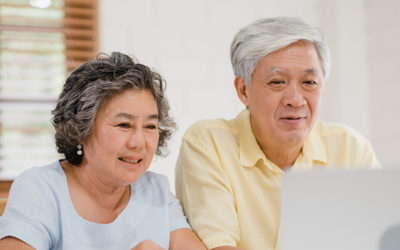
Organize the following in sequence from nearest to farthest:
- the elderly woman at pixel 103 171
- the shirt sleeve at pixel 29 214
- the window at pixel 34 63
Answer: the shirt sleeve at pixel 29 214 < the elderly woman at pixel 103 171 < the window at pixel 34 63

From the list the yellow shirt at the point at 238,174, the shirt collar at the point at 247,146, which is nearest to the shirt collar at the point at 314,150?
the yellow shirt at the point at 238,174

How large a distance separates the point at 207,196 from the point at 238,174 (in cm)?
15

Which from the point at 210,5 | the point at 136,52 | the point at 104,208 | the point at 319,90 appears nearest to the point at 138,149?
the point at 104,208

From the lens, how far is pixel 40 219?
1.20 meters

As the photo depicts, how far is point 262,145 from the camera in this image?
154 cm

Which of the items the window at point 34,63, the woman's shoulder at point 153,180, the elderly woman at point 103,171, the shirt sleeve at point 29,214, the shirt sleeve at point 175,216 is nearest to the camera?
the shirt sleeve at point 29,214

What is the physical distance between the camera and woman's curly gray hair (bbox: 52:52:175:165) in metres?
1.31

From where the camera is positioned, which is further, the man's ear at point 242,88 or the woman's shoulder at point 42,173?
the man's ear at point 242,88

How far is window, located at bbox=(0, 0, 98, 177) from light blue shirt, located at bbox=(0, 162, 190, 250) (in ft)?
3.68

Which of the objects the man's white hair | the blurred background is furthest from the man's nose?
the blurred background

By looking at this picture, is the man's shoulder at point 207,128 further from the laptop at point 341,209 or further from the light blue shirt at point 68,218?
the laptop at point 341,209

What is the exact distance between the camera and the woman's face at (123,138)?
1.30 meters

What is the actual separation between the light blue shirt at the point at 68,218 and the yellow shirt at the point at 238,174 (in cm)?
9

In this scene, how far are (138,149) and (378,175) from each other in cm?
80
